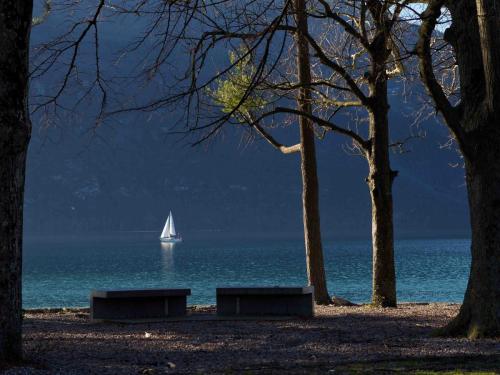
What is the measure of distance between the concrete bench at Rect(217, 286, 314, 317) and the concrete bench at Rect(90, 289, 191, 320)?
30.3 inches

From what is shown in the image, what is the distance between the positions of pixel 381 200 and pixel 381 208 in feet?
0.56

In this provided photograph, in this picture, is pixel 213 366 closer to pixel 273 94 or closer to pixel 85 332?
pixel 85 332

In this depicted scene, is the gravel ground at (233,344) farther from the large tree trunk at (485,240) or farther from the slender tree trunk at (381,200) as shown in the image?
the slender tree trunk at (381,200)

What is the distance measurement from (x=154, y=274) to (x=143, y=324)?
212 ft

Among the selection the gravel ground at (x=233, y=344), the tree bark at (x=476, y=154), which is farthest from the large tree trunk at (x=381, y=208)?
the tree bark at (x=476, y=154)

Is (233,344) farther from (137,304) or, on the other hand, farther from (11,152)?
(137,304)

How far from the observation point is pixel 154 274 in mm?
77812

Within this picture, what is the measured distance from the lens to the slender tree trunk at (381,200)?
57.5ft

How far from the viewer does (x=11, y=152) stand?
26.8ft

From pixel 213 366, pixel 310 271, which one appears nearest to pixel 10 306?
pixel 213 366

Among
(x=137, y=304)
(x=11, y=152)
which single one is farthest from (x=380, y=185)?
(x=11, y=152)

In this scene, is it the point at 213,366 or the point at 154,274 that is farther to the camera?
the point at 154,274

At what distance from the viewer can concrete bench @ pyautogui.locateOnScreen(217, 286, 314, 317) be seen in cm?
1480

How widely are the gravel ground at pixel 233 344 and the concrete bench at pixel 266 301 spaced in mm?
529
